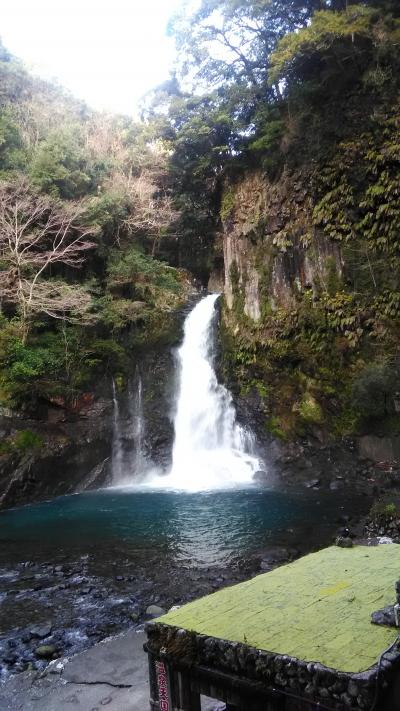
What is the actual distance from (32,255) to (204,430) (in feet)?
30.8

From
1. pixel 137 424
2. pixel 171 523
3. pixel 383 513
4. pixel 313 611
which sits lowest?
pixel 171 523

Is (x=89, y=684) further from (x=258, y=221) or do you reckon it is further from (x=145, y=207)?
(x=145, y=207)

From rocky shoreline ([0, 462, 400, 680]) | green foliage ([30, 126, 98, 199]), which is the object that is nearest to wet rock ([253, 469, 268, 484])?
rocky shoreline ([0, 462, 400, 680])

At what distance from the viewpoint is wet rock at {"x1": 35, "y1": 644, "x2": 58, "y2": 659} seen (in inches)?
243

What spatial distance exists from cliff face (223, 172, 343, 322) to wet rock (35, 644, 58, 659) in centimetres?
1381

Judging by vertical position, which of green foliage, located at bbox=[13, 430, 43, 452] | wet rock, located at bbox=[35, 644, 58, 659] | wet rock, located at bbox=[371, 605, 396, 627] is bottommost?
wet rock, located at bbox=[35, 644, 58, 659]

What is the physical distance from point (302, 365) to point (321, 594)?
13693mm

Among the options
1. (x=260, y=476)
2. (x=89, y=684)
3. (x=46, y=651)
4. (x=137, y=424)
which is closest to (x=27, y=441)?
(x=137, y=424)

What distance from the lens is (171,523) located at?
12.0 metres

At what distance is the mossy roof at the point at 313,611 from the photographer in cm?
305

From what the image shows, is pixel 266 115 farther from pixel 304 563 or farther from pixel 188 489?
pixel 304 563

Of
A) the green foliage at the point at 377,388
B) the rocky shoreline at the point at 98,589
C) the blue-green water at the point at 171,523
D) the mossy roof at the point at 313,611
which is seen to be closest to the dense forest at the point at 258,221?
Result: the green foliage at the point at 377,388

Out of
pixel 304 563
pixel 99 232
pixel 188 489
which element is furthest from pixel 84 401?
pixel 304 563

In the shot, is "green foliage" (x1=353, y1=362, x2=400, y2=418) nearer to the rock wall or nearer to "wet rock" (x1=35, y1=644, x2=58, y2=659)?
the rock wall
